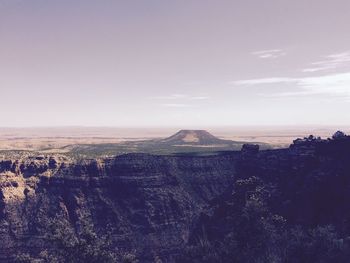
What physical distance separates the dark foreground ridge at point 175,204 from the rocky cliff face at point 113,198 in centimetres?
28

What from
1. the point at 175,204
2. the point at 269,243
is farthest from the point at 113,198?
the point at 269,243

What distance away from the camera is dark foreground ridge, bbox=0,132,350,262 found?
72.5 meters

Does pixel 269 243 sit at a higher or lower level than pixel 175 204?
higher

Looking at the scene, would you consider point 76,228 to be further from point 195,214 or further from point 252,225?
point 252,225

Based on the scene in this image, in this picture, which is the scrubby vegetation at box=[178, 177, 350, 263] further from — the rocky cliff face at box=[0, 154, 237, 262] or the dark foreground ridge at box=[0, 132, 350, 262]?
the rocky cliff face at box=[0, 154, 237, 262]

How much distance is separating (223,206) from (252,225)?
24.5 m

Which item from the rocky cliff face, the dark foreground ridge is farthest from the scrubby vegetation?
the rocky cliff face

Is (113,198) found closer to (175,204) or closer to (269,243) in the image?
(175,204)

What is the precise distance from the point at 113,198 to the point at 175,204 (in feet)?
56.1

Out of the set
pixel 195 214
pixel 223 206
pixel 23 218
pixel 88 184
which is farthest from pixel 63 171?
pixel 223 206

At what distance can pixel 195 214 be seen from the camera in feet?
414

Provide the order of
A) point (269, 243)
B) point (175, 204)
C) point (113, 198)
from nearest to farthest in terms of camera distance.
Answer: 1. point (269, 243)
2. point (175, 204)
3. point (113, 198)

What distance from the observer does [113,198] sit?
417 ft

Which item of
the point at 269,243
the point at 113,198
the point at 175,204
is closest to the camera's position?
the point at 269,243
